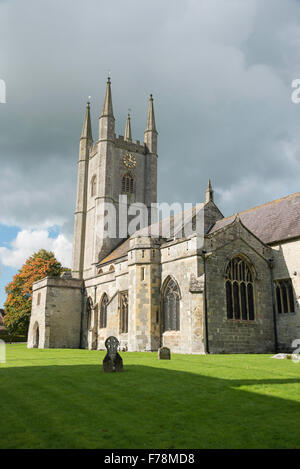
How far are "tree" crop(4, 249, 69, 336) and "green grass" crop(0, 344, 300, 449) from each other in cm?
3604

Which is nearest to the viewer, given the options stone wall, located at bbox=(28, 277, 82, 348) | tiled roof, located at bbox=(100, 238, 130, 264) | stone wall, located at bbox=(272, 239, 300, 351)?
stone wall, located at bbox=(272, 239, 300, 351)

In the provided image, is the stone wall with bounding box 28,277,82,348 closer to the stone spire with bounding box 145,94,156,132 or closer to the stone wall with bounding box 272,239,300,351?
the stone wall with bounding box 272,239,300,351

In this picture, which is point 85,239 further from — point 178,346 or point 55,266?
point 178,346

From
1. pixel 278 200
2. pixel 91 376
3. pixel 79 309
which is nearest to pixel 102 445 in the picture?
pixel 91 376

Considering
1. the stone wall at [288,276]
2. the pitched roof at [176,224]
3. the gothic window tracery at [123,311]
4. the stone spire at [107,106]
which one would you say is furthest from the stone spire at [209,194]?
the stone spire at [107,106]

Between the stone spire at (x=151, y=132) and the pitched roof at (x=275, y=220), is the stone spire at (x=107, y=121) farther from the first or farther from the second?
the pitched roof at (x=275, y=220)

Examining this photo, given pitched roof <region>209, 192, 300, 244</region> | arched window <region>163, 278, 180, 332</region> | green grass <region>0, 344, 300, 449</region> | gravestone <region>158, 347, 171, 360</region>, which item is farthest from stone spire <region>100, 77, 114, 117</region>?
green grass <region>0, 344, 300, 449</region>

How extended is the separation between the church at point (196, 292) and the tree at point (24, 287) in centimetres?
1154

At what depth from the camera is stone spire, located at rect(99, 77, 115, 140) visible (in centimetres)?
4350

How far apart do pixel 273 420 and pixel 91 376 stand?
5741 mm

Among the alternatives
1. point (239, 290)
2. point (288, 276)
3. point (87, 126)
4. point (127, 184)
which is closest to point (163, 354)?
point (239, 290)

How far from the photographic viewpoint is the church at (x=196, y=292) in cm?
2044

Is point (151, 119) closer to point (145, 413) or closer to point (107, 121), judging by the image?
point (107, 121)

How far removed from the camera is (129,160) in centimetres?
4500
